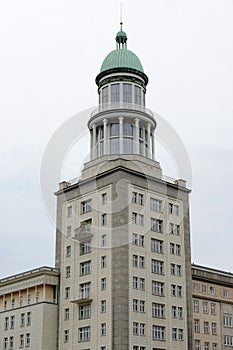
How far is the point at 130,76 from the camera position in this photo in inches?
3228

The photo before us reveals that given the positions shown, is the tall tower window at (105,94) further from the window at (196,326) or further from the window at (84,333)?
the window at (196,326)

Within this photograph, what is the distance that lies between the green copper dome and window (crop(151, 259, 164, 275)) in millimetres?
26556

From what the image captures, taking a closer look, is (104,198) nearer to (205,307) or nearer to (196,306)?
(196,306)

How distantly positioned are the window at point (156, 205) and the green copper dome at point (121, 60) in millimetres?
18665

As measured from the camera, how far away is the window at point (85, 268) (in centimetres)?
7344

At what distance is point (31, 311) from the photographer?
7581 cm

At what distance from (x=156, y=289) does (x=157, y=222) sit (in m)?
8.51

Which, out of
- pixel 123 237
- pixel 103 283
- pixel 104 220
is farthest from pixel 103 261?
pixel 104 220

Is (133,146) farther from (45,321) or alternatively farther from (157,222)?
(45,321)

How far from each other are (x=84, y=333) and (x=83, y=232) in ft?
39.3

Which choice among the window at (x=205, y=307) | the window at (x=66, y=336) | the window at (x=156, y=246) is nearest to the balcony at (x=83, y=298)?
the window at (x=66, y=336)

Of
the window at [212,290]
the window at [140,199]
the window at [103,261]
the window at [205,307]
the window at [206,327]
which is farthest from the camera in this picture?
the window at [212,290]

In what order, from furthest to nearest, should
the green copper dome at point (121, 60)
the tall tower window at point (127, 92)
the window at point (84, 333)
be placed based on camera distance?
the green copper dome at point (121, 60), the tall tower window at point (127, 92), the window at point (84, 333)

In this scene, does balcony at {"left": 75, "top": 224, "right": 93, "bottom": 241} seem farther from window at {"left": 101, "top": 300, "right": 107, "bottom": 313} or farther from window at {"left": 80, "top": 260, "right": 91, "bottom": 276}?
window at {"left": 101, "top": 300, "right": 107, "bottom": 313}
